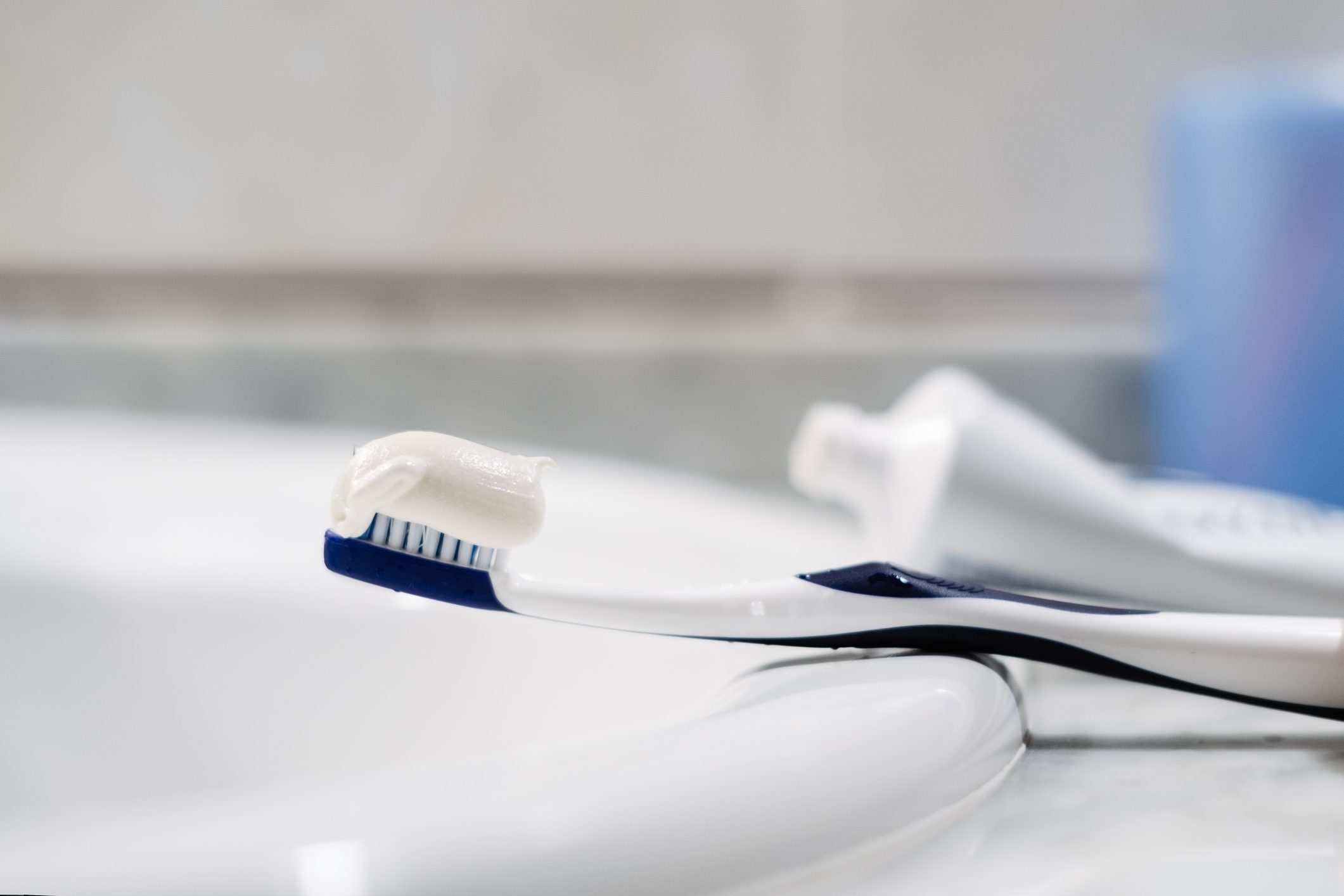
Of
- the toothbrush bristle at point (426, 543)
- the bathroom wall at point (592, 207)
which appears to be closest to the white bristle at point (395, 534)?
the toothbrush bristle at point (426, 543)

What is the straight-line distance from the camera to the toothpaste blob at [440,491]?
0.49 ft

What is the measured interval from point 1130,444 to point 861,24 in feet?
0.73

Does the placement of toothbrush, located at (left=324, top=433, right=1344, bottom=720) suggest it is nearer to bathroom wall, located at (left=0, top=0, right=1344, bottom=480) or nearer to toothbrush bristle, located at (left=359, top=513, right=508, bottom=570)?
toothbrush bristle, located at (left=359, top=513, right=508, bottom=570)

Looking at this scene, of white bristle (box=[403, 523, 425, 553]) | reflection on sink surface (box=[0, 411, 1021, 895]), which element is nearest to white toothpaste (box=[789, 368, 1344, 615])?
reflection on sink surface (box=[0, 411, 1021, 895])

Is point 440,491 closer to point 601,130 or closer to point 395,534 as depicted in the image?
point 395,534

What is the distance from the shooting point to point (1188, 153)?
Result: 369 millimetres

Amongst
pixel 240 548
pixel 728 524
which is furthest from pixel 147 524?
pixel 728 524

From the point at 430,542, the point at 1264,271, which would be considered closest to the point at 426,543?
the point at 430,542

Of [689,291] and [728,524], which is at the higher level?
[689,291]

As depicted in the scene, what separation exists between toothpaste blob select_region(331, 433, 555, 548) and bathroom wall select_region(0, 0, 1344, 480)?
32cm

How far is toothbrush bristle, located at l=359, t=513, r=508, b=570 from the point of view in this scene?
0.52 feet

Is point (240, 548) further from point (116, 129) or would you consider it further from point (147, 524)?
point (116, 129)

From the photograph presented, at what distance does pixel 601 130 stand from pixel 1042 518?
277 mm

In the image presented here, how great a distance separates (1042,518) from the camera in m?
0.26
